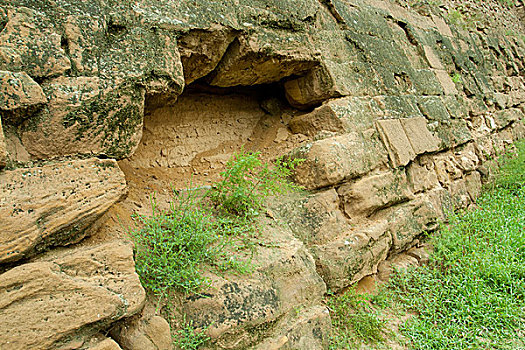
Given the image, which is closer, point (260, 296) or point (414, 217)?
point (260, 296)

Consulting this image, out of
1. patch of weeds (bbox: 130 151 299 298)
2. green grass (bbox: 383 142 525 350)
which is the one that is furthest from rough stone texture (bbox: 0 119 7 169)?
green grass (bbox: 383 142 525 350)

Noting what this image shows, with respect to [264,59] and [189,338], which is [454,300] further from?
[264,59]

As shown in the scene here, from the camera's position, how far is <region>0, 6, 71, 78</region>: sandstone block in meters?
1.60

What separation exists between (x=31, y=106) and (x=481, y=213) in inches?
156

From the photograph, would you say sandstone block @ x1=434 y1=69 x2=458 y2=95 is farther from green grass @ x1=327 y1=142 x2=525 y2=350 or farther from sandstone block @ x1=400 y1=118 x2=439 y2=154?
green grass @ x1=327 y1=142 x2=525 y2=350

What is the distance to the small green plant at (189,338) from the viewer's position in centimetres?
170

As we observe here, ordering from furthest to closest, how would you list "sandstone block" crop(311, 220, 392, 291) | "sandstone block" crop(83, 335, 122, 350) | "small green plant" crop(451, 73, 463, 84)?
"small green plant" crop(451, 73, 463, 84)
"sandstone block" crop(311, 220, 392, 291)
"sandstone block" crop(83, 335, 122, 350)

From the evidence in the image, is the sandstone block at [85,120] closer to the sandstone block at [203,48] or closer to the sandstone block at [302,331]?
the sandstone block at [203,48]

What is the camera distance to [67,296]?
1.46m

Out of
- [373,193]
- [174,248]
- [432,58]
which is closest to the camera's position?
[174,248]

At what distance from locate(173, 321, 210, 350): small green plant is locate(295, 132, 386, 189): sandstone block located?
4.60 ft

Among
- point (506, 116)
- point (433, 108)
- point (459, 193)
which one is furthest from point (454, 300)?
point (506, 116)

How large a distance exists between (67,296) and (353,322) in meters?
1.76

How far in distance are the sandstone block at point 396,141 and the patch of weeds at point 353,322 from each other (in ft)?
4.37
